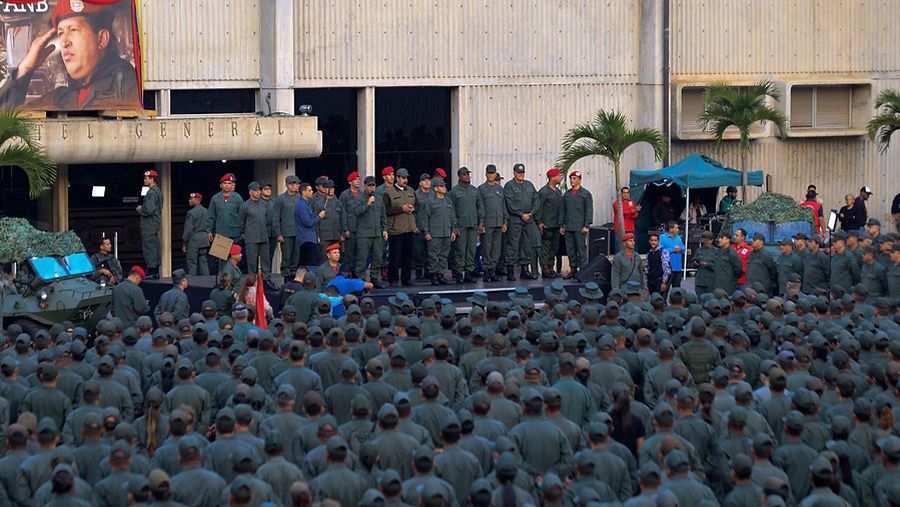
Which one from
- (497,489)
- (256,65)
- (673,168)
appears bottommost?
(497,489)

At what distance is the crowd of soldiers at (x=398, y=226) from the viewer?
24.0 m

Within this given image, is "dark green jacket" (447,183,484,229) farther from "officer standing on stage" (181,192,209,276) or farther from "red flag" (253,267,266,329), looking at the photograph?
"red flag" (253,267,266,329)

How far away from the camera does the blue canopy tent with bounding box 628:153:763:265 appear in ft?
95.7

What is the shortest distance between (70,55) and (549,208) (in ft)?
27.0

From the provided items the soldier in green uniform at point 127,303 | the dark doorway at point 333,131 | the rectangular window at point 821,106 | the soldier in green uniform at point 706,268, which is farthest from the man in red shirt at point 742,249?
the soldier in green uniform at point 127,303

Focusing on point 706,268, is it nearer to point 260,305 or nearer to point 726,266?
point 726,266

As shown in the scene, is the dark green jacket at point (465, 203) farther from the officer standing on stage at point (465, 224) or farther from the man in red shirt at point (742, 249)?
the man in red shirt at point (742, 249)

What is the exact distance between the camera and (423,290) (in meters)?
23.7

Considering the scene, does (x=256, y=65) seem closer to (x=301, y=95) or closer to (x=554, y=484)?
(x=301, y=95)

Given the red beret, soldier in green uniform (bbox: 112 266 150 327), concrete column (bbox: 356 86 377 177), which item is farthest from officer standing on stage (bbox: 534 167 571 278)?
the red beret

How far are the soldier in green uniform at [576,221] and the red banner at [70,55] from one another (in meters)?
7.51

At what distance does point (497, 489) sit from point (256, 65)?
18.9m

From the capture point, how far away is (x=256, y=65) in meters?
29.6

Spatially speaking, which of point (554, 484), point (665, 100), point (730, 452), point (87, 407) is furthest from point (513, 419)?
point (665, 100)
